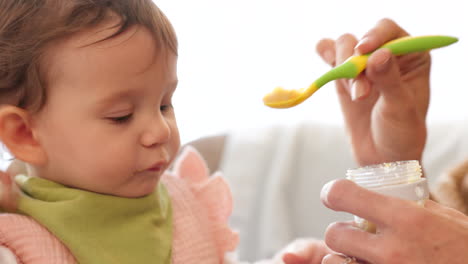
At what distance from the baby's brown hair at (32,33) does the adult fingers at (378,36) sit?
345 millimetres

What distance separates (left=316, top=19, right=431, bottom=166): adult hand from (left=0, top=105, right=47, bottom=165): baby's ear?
1.62 ft

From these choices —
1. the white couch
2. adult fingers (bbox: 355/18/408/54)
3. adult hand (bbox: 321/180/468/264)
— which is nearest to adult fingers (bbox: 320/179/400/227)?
adult hand (bbox: 321/180/468/264)

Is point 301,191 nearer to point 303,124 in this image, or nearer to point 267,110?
point 303,124

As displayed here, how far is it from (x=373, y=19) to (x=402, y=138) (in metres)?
0.77

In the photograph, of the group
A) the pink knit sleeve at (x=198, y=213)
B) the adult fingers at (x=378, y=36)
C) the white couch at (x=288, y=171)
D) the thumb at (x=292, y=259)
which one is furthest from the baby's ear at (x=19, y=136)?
the white couch at (x=288, y=171)

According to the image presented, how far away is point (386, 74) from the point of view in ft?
2.65

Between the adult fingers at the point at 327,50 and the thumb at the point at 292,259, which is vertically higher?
the adult fingers at the point at 327,50

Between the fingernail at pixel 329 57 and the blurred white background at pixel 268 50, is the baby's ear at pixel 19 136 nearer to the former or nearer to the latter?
the fingernail at pixel 329 57

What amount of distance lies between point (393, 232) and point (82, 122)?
415 millimetres

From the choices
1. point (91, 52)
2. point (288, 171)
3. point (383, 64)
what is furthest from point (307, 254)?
point (288, 171)

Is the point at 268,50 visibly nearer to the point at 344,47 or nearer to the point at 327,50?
the point at 327,50

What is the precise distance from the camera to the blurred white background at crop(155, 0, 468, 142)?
62.8 inches

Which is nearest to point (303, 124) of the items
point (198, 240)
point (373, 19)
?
point (373, 19)

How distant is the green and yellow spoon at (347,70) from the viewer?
71cm
